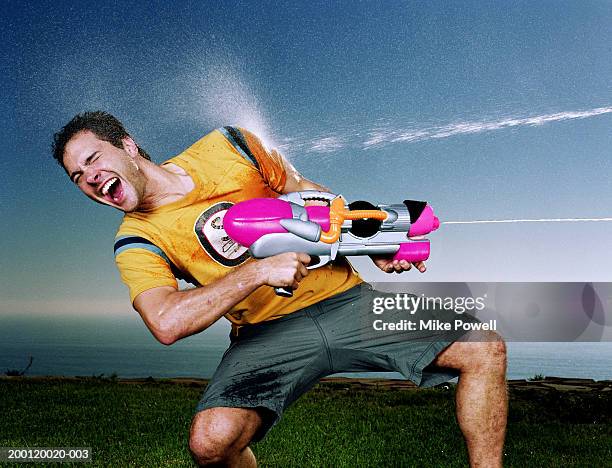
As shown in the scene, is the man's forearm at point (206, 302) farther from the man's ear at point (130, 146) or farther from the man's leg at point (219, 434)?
the man's ear at point (130, 146)

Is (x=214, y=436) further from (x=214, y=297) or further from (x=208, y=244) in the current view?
(x=208, y=244)

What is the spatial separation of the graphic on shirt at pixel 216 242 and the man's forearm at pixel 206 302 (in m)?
0.26

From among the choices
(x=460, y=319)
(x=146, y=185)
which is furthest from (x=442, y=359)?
(x=146, y=185)

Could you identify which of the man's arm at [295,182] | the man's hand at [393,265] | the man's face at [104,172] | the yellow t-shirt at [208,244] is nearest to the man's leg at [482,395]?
the man's hand at [393,265]

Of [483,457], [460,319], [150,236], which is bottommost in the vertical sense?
[483,457]

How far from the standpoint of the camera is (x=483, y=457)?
1.55m

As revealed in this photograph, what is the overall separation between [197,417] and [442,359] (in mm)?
573

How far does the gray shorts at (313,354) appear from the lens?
1.60 m

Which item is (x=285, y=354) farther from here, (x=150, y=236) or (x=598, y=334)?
(x=598, y=334)

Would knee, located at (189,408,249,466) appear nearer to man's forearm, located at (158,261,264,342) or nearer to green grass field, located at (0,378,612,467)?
man's forearm, located at (158,261,264,342)

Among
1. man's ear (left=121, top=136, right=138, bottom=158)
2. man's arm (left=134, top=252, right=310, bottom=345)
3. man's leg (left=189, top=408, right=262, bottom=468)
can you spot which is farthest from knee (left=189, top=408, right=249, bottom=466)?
man's ear (left=121, top=136, right=138, bottom=158)

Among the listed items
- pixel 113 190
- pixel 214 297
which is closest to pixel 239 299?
pixel 214 297

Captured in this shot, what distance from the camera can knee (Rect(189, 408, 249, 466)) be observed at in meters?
1.53

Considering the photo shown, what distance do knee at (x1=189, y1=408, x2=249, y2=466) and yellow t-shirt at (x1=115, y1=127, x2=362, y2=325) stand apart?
29cm
